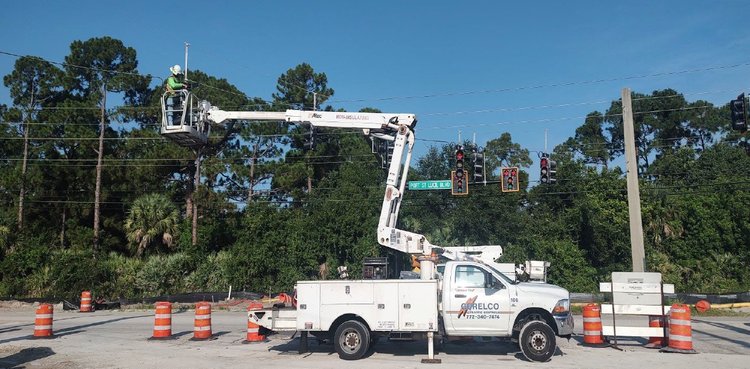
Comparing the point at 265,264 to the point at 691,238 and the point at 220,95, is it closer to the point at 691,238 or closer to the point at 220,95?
Result: the point at 220,95

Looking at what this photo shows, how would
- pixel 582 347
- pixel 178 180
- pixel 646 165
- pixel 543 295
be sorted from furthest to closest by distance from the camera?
1. pixel 646 165
2. pixel 178 180
3. pixel 582 347
4. pixel 543 295

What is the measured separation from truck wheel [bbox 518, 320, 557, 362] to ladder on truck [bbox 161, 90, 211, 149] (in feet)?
33.7

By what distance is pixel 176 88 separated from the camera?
54.7 ft

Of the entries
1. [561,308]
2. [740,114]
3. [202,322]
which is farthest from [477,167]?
[202,322]

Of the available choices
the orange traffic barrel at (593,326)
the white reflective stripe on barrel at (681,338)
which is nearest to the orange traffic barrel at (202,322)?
the orange traffic barrel at (593,326)

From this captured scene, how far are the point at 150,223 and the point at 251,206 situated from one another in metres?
6.45

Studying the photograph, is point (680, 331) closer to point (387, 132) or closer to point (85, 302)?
point (387, 132)

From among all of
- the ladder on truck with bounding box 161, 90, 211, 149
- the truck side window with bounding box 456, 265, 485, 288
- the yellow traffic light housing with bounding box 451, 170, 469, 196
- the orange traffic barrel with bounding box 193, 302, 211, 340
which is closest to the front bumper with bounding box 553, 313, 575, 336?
the truck side window with bounding box 456, 265, 485, 288

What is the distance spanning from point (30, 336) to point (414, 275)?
1178cm

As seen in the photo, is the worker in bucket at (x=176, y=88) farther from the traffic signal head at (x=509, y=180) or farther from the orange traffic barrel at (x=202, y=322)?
the traffic signal head at (x=509, y=180)

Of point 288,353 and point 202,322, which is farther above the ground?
point 202,322

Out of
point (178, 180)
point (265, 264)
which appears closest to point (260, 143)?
point (178, 180)

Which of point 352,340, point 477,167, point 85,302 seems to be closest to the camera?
point 352,340

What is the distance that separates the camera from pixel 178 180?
4688cm
